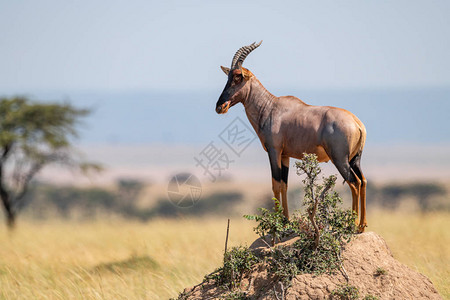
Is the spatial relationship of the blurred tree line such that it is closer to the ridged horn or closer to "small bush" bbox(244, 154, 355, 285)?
the ridged horn

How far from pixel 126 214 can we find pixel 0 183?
31.5m

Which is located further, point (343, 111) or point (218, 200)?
point (218, 200)

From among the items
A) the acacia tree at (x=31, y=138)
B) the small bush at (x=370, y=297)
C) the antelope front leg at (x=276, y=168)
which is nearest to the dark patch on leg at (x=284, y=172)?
the antelope front leg at (x=276, y=168)

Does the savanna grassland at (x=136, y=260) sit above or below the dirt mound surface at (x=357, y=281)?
below

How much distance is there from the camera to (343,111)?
28.4 ft

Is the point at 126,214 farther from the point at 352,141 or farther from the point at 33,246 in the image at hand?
the point at 352,141

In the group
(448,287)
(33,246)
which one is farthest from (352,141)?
(33,246)

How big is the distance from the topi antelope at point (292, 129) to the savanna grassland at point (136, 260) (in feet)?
9.19

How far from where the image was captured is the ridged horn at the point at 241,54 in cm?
891

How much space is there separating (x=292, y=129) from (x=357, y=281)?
7.22ft

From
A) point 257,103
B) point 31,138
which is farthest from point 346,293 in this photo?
point 31,138

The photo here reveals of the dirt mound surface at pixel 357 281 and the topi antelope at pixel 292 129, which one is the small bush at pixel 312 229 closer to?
the dirt mound surface at pixel 357 281

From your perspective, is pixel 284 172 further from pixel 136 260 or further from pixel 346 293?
pixel 136 260

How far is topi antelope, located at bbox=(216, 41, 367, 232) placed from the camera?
8.46m
